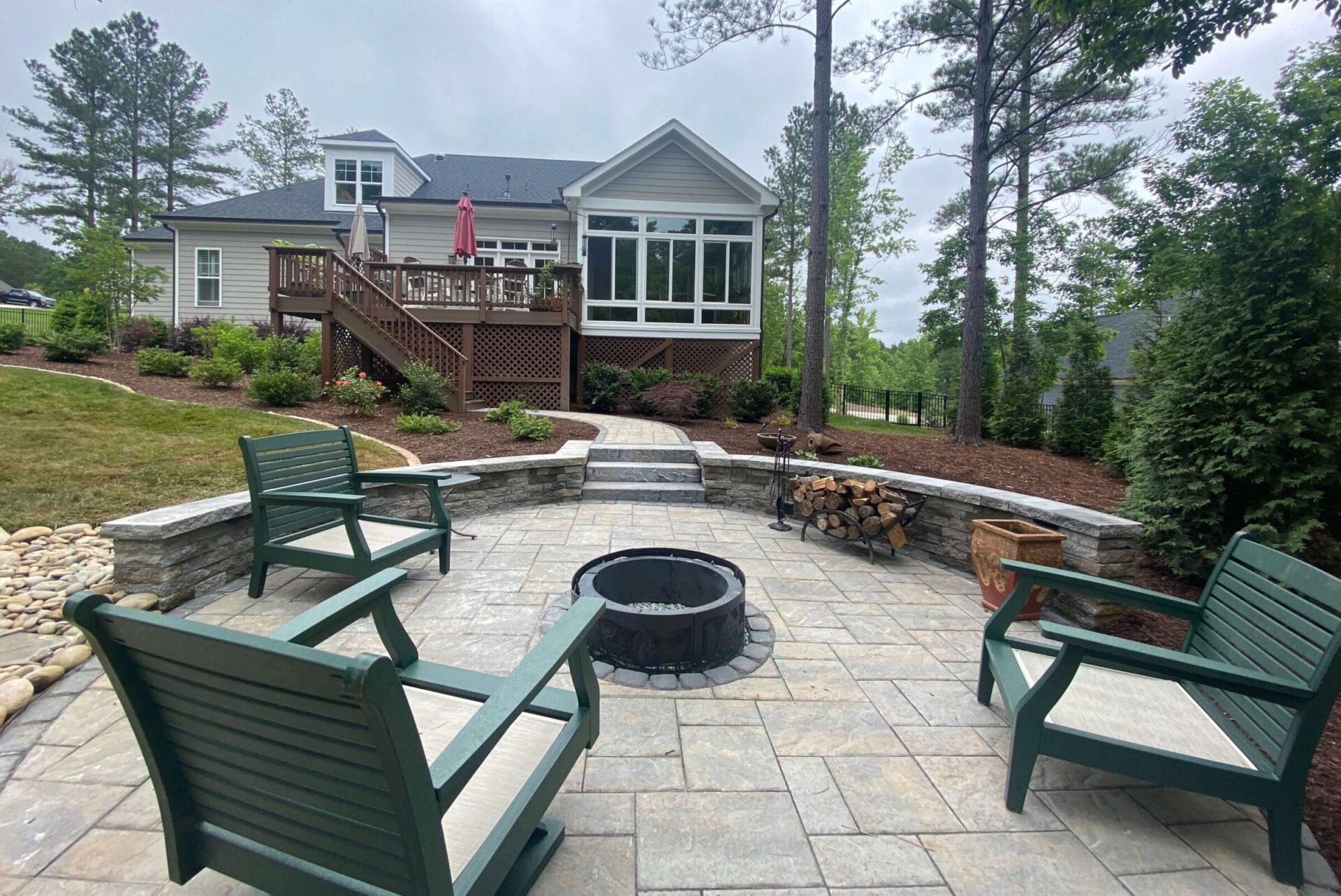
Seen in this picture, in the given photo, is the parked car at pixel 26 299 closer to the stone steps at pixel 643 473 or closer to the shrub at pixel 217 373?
the shrub at pixel 217 373

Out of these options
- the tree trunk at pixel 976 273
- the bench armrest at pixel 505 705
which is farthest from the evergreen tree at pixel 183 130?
the bench armrest at pixel 505 705

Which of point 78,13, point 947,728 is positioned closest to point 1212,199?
point 947,728

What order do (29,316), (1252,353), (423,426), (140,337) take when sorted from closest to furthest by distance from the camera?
(1252,353) → (423,426) → (140,337) → (29,316)

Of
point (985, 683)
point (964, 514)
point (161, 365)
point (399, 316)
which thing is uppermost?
point (399, 316)

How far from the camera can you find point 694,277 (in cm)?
1369

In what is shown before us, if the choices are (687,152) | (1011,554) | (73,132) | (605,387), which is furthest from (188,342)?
(73,132)

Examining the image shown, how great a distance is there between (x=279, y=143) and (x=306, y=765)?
35.1m

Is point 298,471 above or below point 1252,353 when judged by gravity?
below

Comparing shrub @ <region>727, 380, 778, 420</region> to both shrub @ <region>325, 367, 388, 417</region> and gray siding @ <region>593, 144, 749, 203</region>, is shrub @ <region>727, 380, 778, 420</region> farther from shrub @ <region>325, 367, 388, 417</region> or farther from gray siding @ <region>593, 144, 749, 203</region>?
shrub @ <region>325, 367, 388, 417</region>

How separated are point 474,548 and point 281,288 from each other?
840 centimetres

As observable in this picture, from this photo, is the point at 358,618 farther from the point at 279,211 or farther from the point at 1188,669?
the point at 279,211

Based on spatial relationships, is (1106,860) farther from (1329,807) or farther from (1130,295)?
(1130,295)

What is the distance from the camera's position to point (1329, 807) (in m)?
2.04

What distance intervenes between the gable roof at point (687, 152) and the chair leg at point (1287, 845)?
1364 cm
